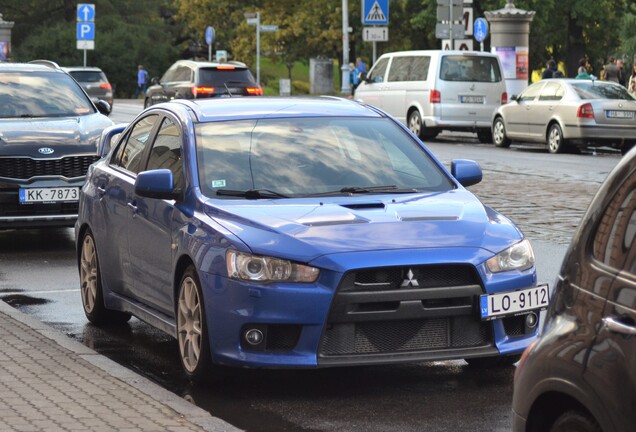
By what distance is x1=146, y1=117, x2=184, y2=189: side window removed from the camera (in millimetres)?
8766

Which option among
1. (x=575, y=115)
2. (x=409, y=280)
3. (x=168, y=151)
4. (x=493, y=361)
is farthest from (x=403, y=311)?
(x=575, y=115)

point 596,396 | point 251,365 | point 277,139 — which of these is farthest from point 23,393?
point 596,396

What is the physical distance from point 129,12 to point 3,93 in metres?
87.4

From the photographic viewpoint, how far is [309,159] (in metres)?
8.69

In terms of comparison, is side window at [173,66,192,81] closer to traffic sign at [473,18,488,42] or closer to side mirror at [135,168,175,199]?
traffic sign at [473,18,488,42]

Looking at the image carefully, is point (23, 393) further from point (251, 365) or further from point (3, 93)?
point (3, 93)

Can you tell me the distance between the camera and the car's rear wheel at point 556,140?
30153 mm

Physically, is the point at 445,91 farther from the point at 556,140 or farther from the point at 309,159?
the point at 309,159

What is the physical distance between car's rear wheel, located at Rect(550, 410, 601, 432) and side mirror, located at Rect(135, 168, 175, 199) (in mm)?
4084

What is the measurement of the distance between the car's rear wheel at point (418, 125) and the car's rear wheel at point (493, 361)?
26.3m

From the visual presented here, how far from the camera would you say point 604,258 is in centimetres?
458

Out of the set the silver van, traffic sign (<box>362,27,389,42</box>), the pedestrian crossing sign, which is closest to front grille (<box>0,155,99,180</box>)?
the silver van

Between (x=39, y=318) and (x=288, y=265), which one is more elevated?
(x=288, y=265)

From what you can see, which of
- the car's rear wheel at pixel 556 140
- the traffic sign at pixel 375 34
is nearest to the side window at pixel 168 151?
the car's rear wheel at pixel 556 140
